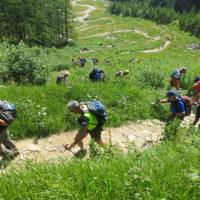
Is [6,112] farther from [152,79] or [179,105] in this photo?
[152,79]

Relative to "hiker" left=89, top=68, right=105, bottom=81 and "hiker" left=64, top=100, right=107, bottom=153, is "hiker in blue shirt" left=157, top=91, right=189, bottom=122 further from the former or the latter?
"hiker" left=89, top=68, right=105, bottom=81

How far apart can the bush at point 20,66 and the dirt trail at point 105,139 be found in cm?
569

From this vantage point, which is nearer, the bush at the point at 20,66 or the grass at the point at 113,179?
the grass at the point at 113,179

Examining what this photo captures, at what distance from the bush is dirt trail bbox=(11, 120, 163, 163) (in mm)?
5691

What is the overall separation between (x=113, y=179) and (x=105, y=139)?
7732 millimetres

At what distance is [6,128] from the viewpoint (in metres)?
11.4

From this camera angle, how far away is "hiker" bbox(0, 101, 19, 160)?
35.8 feet

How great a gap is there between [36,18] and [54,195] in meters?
68.4

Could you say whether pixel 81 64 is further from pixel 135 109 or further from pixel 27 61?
pixel 135 109

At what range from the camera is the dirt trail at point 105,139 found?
12.6m

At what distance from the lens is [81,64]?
127 feet

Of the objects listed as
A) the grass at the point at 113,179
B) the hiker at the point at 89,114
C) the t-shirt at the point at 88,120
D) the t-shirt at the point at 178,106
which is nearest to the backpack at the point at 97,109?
the hiker at the point at 89,114

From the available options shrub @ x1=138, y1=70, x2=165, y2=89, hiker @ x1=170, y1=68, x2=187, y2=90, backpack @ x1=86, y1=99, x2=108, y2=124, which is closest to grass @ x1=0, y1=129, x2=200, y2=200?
backpack @ x1=86, y1=99, x2=108, y2=124

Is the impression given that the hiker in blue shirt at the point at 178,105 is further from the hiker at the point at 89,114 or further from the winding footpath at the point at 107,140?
the hiker at the point at 89,114
